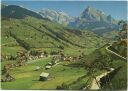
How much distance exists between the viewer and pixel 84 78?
20141 mm

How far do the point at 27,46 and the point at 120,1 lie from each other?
4293 inches

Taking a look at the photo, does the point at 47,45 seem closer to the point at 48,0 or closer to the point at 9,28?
the point at 9,28

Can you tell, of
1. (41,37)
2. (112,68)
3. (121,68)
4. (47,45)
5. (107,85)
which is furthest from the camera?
(41,37)

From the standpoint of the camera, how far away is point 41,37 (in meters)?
148

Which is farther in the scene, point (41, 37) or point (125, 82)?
point (41, 37)

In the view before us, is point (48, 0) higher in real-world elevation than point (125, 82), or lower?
higher

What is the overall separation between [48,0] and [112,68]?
5.77m

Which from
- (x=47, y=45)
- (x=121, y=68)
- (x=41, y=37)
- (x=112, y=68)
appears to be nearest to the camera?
(x=121, y=68)

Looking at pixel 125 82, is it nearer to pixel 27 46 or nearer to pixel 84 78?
pixel 84 78

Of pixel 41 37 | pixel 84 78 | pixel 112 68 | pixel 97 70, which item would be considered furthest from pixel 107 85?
pixel 41 37

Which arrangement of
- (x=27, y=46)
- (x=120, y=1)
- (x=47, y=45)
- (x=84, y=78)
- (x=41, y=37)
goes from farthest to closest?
(x=41, y=37) < (x=47, y=45) < (x=27, y=46) < (x=84, y=78) < (x=120, y=1)

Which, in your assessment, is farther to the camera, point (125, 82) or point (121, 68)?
point (121, 68)

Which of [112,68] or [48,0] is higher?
[48,0]

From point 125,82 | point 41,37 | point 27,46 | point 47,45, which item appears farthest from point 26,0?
point 41,37
